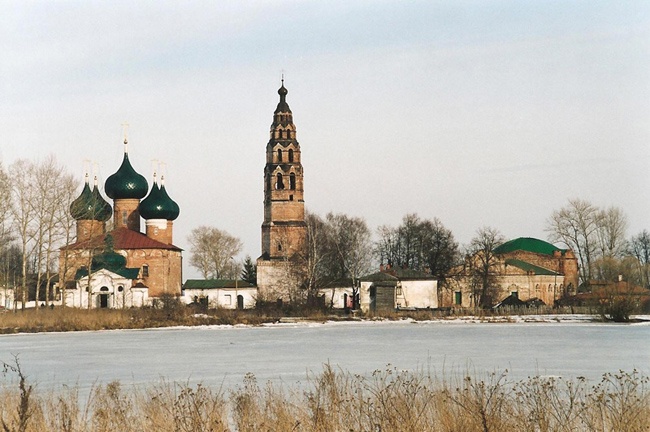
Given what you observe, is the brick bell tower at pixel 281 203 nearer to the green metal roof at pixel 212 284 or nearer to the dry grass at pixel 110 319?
the green metal roof at pixel 212 284

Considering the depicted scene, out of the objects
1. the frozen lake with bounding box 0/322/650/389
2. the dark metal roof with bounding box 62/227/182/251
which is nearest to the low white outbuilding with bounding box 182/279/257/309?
the dark metal roof with bounding box 62/227/182/251

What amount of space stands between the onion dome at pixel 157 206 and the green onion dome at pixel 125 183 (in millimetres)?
861

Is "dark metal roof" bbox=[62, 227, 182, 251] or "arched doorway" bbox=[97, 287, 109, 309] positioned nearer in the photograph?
"arched doorway" bbox=[97, 287, 109, 309]

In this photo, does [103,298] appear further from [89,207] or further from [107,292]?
[89,207]

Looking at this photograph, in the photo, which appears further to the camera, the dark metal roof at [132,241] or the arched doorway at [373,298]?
the dark metal roof at [132,241]

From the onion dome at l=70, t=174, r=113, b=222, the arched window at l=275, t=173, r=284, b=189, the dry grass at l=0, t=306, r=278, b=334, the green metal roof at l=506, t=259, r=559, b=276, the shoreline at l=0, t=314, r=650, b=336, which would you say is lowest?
the shoreline at l=0, t=314, r=650, b=336

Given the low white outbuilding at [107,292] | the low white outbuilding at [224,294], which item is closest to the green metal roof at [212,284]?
the low white outbuilding at [224,294]

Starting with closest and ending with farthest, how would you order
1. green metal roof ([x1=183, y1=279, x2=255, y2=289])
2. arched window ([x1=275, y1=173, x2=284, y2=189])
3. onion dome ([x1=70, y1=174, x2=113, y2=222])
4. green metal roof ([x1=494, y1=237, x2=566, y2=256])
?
onion dome ([x1=70, y1=174, x2=113, y2=222]), arched window ([x1=275, y1=173, x2=284, y2=189]), green metal roof ([x1=183, y1=279, x2=255, y2=289]), green metal roof ([x1=494, y1=237, x2=566, y2=256])

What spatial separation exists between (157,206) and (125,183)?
2713 mm

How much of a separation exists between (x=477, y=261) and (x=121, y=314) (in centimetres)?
2742

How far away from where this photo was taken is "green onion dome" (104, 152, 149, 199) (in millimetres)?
64188

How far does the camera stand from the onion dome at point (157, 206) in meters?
65.1

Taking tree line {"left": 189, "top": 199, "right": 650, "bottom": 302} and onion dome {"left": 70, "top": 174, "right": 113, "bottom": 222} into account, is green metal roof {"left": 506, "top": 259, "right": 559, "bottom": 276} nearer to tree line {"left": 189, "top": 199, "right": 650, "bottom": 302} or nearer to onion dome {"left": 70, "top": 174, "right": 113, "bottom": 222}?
tree line {"left": 189, "top": 199, "right": 650, "bottom": 302}

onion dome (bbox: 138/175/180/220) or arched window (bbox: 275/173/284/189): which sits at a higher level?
arched window (bbox: 275/173/284/189)
